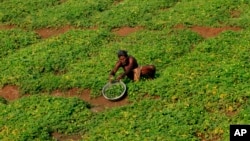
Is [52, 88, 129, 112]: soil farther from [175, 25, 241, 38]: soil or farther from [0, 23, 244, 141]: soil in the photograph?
[175, 25, 241, 38]: soil

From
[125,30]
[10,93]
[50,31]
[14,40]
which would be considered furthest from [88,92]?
[50,31]

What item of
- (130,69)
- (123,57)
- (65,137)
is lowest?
(65,137)

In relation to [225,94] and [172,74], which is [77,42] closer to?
[172,74]

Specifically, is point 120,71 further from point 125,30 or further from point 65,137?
point 125,30

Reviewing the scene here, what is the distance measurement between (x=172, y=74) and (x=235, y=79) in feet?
7.61

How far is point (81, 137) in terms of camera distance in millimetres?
15703

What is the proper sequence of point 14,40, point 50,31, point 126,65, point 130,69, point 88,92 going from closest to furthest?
point 130,69, point 126,65, point 88,92, point 14,40, point 50,31

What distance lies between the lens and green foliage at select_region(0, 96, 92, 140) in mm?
15742

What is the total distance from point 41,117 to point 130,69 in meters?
3.62

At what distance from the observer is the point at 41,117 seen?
54.6 feet

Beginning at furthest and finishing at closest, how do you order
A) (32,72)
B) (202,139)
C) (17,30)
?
(17,30) < (32,72) < (202,139)

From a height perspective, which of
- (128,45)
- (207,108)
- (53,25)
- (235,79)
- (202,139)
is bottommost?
(202,139)

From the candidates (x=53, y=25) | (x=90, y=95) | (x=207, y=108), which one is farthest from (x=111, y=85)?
(x=53, y=25)

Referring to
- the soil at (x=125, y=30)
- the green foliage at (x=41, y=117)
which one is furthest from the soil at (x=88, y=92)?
the green foliage at (x=41, y=117)
